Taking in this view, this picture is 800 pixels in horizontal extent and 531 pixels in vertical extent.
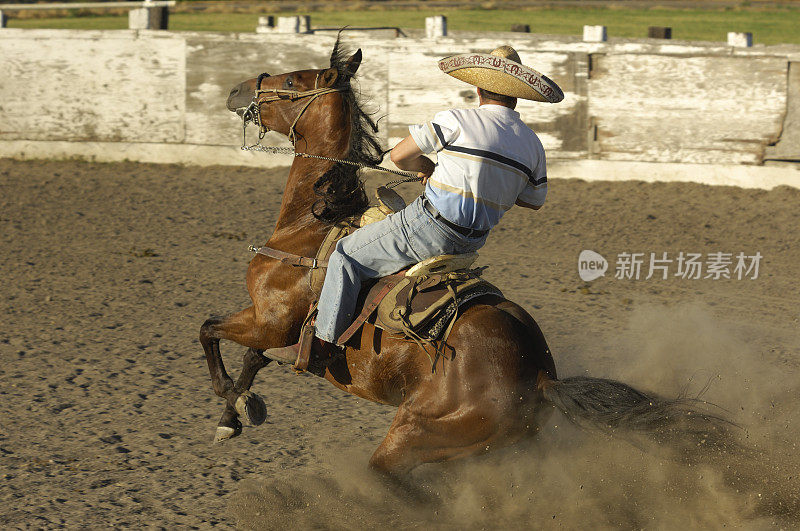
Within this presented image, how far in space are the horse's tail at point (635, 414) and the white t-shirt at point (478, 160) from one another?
887 mm

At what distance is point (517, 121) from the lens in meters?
4.27

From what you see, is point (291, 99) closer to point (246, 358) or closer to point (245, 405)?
point (246, 358)

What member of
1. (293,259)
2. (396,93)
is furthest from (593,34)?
(293,259)

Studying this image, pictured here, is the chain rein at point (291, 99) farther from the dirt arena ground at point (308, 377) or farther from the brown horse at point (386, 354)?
the dirt arena ground at point (308, 377)

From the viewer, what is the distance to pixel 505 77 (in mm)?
4223

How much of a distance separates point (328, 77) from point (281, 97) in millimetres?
367

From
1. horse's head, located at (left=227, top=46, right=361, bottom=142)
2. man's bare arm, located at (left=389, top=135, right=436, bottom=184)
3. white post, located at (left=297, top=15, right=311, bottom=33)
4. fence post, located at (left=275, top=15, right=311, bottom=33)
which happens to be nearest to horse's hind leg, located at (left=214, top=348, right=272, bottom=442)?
horse's head, located at (left=227, top=46, right=361, bottom=142)

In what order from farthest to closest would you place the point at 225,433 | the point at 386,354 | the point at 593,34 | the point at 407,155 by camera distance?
the point at 593,34, the point at 225,433, the point at 386,354, the point at 407,155

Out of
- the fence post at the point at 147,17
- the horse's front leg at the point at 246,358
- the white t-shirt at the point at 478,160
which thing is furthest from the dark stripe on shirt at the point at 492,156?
the fence post at the point at 147,17

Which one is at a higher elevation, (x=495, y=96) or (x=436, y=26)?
(x=436, y=26)

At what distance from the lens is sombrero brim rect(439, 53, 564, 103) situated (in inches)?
166

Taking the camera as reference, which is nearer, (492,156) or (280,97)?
(492,156)

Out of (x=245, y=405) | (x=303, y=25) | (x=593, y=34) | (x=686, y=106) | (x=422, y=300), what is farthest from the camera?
(x=303, y=25)

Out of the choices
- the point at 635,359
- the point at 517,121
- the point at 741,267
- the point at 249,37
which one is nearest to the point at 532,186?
the point at 517,121
